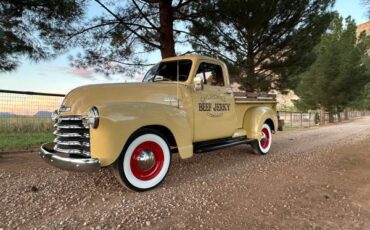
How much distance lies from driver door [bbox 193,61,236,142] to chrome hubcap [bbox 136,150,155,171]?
1.07 meters

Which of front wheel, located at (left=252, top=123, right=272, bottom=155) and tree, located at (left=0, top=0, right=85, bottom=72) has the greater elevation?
tree, located at (left=0, top=0, right=85, bottom=72)

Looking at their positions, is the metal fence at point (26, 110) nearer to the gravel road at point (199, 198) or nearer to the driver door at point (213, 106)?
the gravel road at point (199, 198)

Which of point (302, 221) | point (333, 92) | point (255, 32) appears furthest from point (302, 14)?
point (333, 92)

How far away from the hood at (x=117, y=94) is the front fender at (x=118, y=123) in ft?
1.17

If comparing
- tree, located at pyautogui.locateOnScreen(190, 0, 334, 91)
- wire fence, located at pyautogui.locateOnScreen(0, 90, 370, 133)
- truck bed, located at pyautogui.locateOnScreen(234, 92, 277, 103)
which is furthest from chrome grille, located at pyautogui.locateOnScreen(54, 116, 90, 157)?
tree, located at pyautogui.locateOnScreen(190, 0, 334, 91)

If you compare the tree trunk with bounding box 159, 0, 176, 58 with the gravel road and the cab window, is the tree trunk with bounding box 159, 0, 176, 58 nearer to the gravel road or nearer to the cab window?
the cab window

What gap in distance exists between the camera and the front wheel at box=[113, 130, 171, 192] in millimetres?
3850

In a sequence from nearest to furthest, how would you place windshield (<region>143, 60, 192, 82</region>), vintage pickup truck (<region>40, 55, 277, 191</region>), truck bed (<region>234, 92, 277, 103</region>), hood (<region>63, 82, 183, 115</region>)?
vintage pickup truck (<region>40, 55, 277, 191</region>)
hood (<region>63, 82, 183, 115</region>)
windshield (<region>143, 60, 192, 82</region>)
truck bed (<region>234, 92, 277, 103</region>)

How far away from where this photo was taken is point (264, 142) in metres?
7.00

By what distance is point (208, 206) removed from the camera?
3.49 meters

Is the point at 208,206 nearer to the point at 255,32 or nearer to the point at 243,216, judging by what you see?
the point at 243,216

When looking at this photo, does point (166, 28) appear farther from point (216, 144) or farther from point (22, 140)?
point (22, 140)

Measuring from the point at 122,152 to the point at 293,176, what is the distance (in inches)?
109

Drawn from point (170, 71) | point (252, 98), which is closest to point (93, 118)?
point (170, 71)
